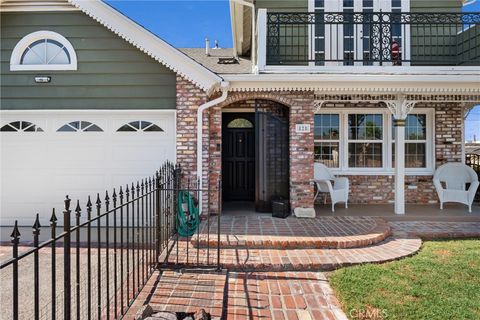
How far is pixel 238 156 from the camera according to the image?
31.4ft

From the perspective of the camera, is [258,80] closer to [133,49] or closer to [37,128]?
[133,49]

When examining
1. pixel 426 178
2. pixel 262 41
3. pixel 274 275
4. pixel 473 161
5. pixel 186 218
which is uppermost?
pixel 262 41

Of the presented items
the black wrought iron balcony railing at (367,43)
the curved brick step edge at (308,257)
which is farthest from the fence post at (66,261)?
the black wrought iron balcony railing at (367,43)

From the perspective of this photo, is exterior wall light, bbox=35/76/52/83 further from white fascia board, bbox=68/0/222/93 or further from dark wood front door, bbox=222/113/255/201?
dark wood front door, bbox=222/113/255/201

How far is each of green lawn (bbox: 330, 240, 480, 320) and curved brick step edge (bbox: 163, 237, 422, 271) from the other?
0.17 metres

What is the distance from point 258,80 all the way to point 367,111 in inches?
159

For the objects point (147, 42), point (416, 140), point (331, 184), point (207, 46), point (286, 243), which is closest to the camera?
point (286, 243)

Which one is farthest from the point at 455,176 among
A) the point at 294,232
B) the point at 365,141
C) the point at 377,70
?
the point at 294,232

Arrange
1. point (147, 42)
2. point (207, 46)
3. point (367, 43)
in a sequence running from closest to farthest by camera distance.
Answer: point (147, 42), point (367, 43), point (207, 46)

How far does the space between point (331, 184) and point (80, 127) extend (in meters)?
6.37

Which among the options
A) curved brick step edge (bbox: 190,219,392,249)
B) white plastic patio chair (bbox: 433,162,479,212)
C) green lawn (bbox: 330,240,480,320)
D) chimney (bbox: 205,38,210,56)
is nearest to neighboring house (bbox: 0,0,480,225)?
curved brick step edge (bbox: 190,219,392,249)

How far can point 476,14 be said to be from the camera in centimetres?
788

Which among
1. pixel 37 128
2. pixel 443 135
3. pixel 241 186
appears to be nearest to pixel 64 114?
pixel 37 128

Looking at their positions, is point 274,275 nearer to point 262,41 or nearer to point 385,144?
point 262,41
